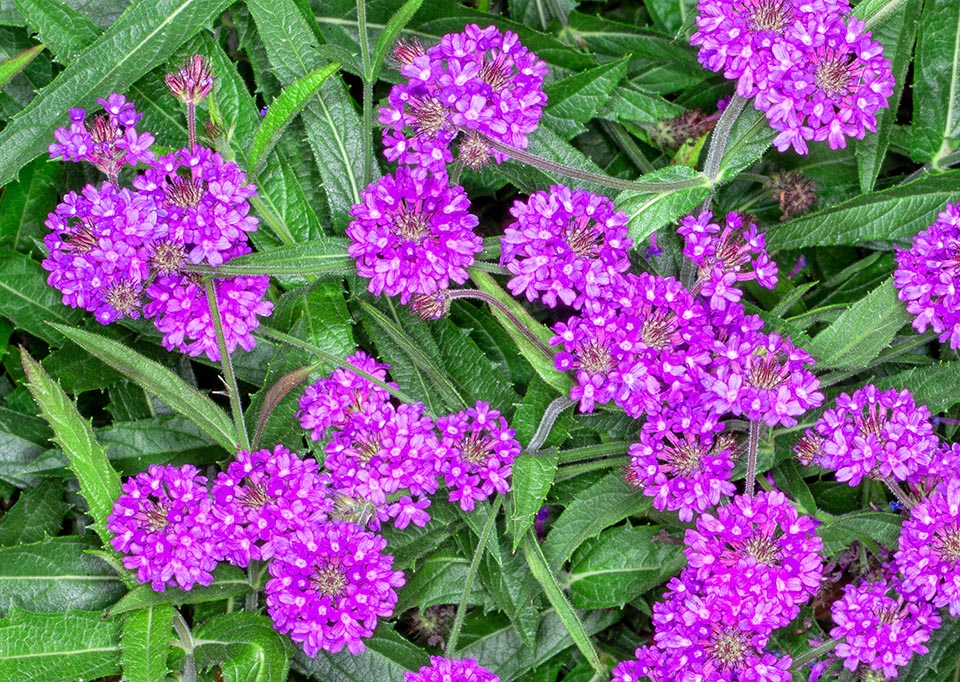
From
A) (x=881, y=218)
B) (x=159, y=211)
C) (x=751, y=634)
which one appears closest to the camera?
(x=159, y=211)

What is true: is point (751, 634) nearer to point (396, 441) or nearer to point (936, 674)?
point (936, 674)

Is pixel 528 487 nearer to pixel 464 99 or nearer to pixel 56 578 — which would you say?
pixel 464 99

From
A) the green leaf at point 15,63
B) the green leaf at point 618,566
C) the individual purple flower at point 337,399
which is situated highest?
the green leaf at point 15,63

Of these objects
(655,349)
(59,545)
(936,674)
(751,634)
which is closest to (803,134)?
(655,349)

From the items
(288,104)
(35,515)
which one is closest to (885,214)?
(288,104)

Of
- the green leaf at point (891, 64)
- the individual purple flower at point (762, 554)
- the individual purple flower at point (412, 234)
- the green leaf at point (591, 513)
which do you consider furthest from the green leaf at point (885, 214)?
the individual purple flower at point (412, 234)

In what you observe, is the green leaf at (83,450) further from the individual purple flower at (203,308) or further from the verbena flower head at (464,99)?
the verbena flower head at (464,99)

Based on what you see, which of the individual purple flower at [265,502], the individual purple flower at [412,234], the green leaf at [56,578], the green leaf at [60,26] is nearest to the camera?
the individual purple flower at [412,234]

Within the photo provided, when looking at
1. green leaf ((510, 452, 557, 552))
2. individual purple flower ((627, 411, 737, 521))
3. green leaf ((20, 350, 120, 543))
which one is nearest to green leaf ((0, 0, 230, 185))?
green leaf ((20, 350, 120, 543))
